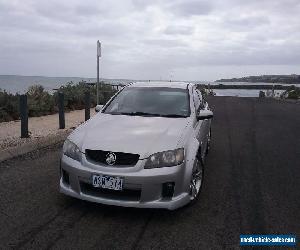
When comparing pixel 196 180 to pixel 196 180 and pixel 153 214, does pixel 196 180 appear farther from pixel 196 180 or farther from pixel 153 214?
pixel 153 214

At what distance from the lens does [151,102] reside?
19.4ft

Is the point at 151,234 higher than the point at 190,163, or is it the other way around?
the point at 190,163

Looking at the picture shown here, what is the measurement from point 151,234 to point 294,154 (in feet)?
16.4

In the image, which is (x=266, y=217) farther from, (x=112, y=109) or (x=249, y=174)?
(x=112, y=109)

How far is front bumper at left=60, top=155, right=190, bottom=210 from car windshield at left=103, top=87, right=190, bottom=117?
149 cm

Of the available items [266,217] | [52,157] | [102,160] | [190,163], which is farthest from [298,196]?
[52,157]

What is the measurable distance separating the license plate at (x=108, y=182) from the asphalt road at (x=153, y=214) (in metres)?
0.43

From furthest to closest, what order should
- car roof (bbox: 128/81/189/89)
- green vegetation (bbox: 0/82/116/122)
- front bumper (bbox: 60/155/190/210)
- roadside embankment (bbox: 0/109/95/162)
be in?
green vegetation (bbox: 0/82/116/122) < roadside embankment (bbox: 0/109/95/162) < car roof (bbox: 128/81/189/89) < front bumper (bbox: 60/155/190/210)

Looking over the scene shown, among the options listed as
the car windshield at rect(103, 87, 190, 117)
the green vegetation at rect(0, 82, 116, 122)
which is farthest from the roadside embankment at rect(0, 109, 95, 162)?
the car windshield at rect(103, 87, 190, 117)

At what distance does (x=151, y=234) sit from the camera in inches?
157

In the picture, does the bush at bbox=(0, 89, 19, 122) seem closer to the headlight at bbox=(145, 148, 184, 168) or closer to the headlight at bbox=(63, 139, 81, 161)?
the headlight at bbox=(63, 139, 81, 161)

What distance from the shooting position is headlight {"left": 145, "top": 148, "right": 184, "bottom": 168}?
13.7ft

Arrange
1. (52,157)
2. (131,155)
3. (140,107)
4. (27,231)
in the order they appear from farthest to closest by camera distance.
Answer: (52,157), (140,107), (131,155), (27,231)

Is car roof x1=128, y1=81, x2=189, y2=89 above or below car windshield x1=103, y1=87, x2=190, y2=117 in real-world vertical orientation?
above
